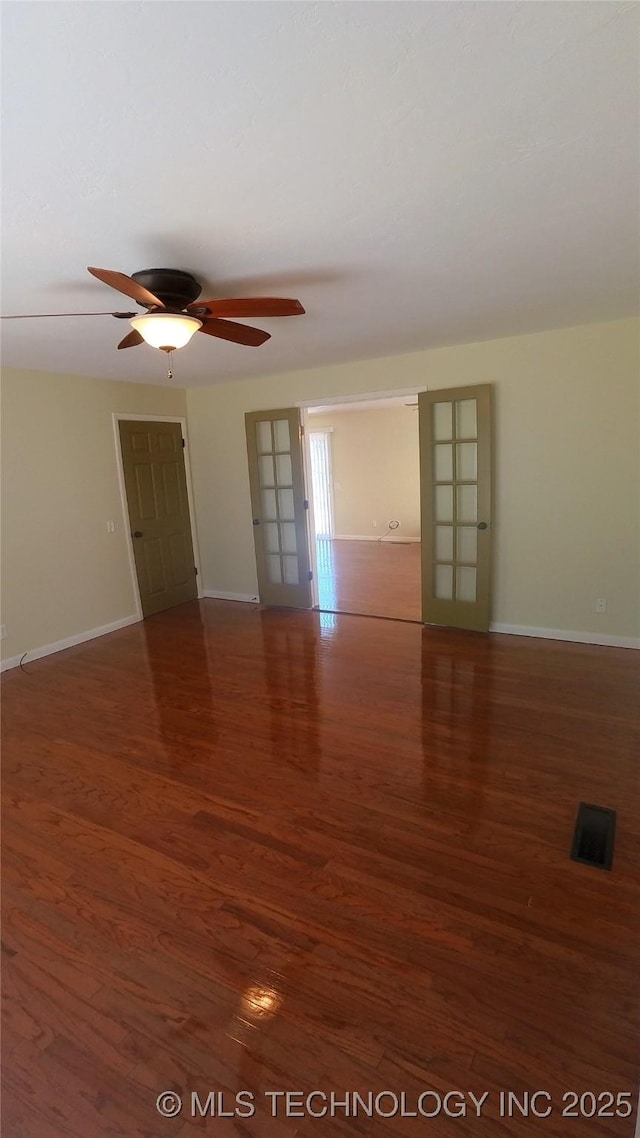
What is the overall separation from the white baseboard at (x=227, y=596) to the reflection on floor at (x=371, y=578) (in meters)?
0.77

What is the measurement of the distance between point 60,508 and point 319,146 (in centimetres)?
386

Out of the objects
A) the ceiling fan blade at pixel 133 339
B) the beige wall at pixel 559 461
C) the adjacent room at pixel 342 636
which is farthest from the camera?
the beige wall at pixel 559 461

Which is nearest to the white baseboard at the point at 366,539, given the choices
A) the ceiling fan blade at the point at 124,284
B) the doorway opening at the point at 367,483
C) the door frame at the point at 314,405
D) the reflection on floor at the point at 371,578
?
the doorway opening at the point at 367,483

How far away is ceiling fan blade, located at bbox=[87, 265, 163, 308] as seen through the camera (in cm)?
165

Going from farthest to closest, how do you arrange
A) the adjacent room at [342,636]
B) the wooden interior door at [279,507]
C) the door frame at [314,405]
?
the wooden interior door at [279,507]
the door frame at [314,405]
the adjacent room at [342,636]

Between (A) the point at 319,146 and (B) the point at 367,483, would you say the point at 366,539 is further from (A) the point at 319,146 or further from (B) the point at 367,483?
(A) the point at 319,146

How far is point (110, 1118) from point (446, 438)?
13.9 feet

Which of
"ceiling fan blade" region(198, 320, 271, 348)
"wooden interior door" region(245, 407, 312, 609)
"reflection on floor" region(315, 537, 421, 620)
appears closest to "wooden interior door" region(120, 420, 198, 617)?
"wooden interior door" region(245, 407, 312, 609)

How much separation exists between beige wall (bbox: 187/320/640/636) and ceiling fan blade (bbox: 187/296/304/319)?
8.02 feet

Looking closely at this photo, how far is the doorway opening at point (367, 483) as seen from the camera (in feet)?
26.7

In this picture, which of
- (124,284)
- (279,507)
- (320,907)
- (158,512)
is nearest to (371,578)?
(279,507)

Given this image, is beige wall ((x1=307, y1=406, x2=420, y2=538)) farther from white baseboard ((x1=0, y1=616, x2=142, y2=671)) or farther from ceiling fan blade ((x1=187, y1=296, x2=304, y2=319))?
ceiling fan blade ((x1=187, y1=296, x2=304, y2=319))

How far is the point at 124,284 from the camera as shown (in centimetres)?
177

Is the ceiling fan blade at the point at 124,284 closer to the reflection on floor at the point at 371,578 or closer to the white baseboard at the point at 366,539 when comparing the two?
the reflection on floor at the point at 371,578
